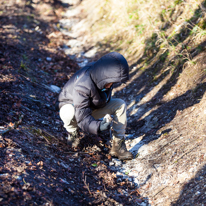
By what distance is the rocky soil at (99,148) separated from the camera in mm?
3184

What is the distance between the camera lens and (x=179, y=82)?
5.80m

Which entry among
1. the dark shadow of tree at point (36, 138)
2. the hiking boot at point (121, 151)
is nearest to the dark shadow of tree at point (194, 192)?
the dark shadow of tree at point (36, 138)

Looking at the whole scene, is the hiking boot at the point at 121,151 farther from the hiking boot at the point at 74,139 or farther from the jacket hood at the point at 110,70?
the jacket hood at the point at 110,70

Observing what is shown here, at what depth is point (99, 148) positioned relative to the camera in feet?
15.7

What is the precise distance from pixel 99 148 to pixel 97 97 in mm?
1406

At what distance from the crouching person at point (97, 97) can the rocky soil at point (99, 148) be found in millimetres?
560

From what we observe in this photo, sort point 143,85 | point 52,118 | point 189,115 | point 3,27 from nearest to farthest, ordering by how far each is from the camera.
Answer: point 189,115
point 52,118
point 143,85
point 3,27

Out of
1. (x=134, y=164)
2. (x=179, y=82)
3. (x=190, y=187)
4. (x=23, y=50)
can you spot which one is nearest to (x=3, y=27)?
(x=23, y=50)

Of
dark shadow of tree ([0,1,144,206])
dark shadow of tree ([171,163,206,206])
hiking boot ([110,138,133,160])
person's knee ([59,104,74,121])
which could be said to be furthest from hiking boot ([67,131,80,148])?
dark shadow of tree ([171,163,206,206])

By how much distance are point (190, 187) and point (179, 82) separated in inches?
125

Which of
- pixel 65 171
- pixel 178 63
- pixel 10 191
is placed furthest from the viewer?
pixel 178 63

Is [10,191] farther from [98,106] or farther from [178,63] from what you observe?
[178,63]

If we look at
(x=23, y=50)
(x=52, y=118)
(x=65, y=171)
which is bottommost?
(x=23, y=50)

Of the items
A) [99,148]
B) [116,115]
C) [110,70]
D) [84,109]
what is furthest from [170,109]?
[84,109]
